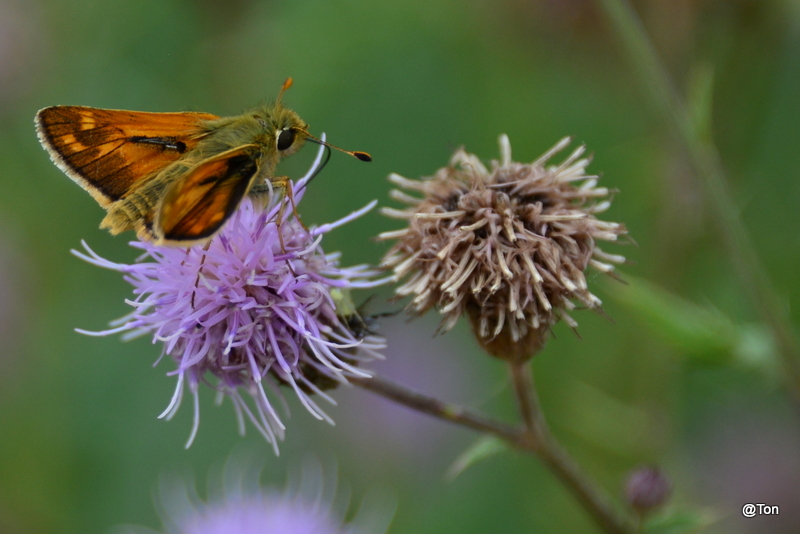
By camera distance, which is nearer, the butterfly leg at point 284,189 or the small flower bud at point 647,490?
the butterfly leg at point 284,189

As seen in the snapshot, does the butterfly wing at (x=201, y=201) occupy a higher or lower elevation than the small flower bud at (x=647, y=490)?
higher

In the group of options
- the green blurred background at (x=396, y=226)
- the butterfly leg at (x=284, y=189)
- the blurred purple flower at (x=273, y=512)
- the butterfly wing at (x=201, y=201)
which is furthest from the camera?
the green blurred background at (x=396, y=226)

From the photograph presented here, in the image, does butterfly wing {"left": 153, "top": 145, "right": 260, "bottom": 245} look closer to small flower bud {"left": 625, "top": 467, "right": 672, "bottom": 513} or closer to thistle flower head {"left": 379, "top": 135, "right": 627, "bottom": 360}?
thistle flower head {"left": 379, "top": 135, "right": 627, "bottom": 360}

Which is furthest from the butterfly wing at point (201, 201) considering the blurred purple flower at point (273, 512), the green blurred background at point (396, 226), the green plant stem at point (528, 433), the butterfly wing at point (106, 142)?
the green blurred background at point (396, 226)

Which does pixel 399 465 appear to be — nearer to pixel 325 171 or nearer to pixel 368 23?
pixel 325 171

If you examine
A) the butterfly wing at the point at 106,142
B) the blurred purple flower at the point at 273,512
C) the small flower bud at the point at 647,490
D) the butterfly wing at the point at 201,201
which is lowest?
the blurred purple flower at the point at 273,512

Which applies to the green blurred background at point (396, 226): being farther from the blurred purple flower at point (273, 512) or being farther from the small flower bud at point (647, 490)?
the small flower bud at point (647, 490)

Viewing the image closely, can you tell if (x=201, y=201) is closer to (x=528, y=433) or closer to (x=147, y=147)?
(x=147, y=147)
